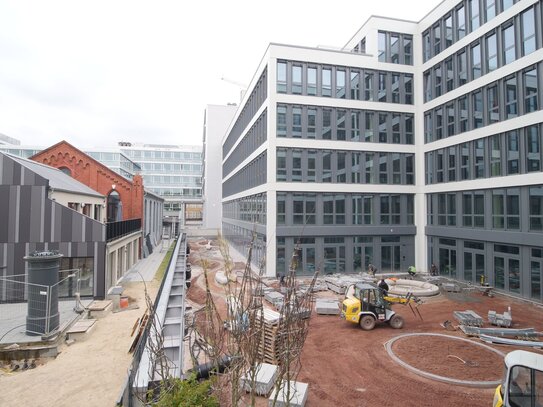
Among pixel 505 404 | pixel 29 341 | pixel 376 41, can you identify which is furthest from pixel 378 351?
pixel 376 41

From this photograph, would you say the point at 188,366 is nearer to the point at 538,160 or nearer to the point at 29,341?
the point at 29,341

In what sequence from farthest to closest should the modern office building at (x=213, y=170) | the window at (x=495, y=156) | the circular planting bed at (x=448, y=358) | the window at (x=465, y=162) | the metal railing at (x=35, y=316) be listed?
the modern office building at (x=213, y=170)
the window at (x=465, y=162)
the window at (x=495, y=156)
the metal railing at (x=35, y=316)
the circular planting bed at (x=448, y=358)

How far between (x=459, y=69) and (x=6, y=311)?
32.9 m

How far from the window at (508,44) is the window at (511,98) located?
1.32 m

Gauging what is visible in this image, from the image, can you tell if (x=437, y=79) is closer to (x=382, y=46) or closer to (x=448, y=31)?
(x=448, y=31)

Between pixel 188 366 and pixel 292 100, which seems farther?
pixel 292 100

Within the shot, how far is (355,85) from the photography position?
28312 mm

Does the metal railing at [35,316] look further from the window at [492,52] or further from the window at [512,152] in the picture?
the window at [492,52]

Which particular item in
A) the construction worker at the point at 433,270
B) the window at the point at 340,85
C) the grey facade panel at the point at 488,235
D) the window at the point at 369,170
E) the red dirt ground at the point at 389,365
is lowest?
the red dirt ground at the point at 389,365

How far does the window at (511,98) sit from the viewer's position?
2098 centimetres

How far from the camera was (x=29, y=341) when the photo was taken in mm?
11945

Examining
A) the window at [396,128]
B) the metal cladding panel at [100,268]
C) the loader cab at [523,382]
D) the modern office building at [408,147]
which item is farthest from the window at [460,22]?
the metal cladding panel at [100,268]

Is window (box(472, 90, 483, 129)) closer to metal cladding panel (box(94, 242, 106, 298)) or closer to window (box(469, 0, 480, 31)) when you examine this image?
window (box(469, 0, 480, 31))

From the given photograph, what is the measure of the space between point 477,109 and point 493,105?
52.9 inches
